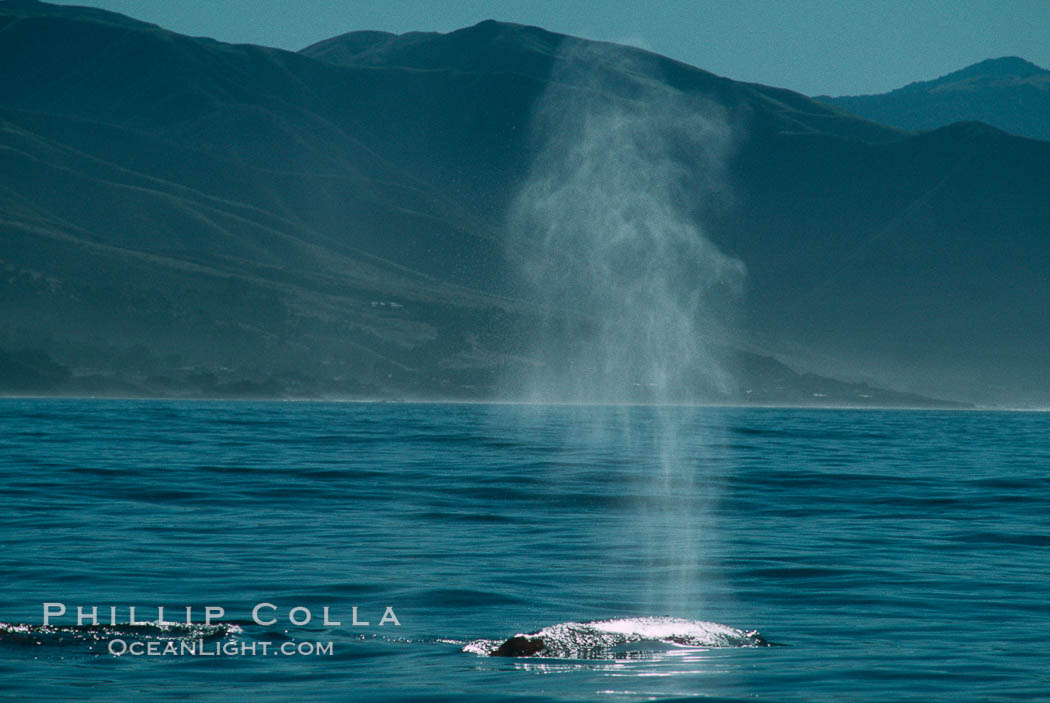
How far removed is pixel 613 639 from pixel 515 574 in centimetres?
610

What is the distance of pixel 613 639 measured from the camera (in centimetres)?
1538

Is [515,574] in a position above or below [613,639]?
above

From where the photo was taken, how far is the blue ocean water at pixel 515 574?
13883 mm

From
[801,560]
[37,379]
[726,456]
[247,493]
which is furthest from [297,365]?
[801,560]

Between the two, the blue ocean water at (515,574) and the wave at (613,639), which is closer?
the blue ocean water at (515,574)

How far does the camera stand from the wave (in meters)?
15.0

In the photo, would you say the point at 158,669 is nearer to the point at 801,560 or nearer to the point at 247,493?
the point at 801,560

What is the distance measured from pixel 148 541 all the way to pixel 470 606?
8.10 m

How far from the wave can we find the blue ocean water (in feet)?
0.48

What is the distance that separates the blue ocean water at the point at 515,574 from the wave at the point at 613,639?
15 centimetres

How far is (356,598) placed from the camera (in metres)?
18.7

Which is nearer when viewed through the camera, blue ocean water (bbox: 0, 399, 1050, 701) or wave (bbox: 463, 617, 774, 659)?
blue ocean water (bbox: 0, 399, 1050, 701)

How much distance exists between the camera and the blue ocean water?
45.5ft

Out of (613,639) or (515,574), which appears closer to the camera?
(613,639)
